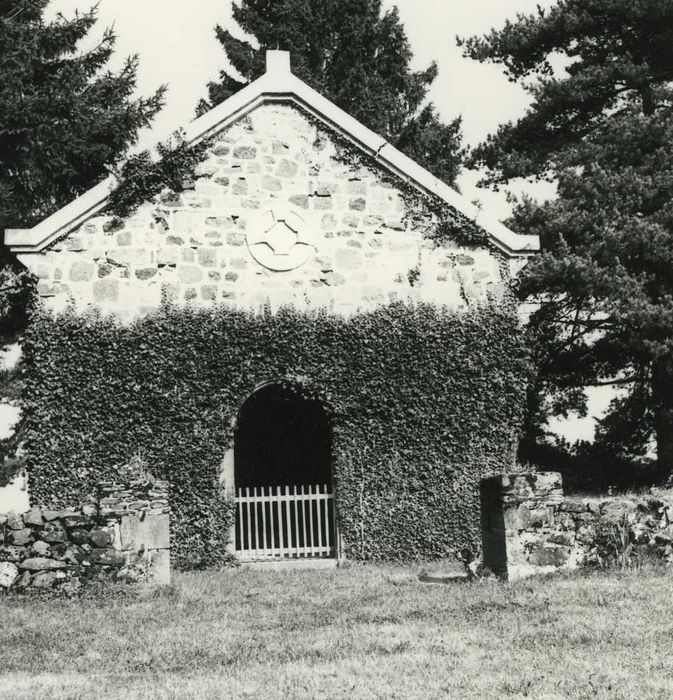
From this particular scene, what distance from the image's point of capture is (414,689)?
6.55 metres

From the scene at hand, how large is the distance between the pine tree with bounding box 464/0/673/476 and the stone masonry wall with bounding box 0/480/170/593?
11.7 metres

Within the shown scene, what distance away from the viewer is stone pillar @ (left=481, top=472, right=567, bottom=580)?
11.0 metres

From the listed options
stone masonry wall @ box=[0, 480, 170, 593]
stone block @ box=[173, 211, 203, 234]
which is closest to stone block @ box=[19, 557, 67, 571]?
stone masonry wall @ box=[0, 480, 170, 593]

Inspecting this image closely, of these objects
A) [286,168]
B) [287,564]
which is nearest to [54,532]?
[287,564]

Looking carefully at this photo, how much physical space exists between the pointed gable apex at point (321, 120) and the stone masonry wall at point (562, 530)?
5667mm

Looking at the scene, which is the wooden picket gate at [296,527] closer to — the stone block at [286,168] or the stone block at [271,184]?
the stone block at [271,184]

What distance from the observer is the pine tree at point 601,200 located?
66.4 ft

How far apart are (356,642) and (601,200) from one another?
15.2 m

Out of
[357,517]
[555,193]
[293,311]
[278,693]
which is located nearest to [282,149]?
[293,311]

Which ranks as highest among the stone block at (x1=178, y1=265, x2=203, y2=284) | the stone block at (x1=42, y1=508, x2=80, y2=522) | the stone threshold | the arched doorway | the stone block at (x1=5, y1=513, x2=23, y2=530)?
the stone block at (x1=178, y1=265, x2=203, y2=284)

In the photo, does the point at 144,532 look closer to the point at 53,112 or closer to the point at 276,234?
the point at 276,234

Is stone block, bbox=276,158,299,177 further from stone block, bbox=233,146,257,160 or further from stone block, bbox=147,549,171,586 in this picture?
stone block, bbox=147,549,171,586

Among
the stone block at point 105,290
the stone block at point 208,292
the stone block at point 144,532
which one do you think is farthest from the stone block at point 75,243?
the stone block at point 144,532

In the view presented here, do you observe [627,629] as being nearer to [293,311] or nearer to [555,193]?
[293,311]
